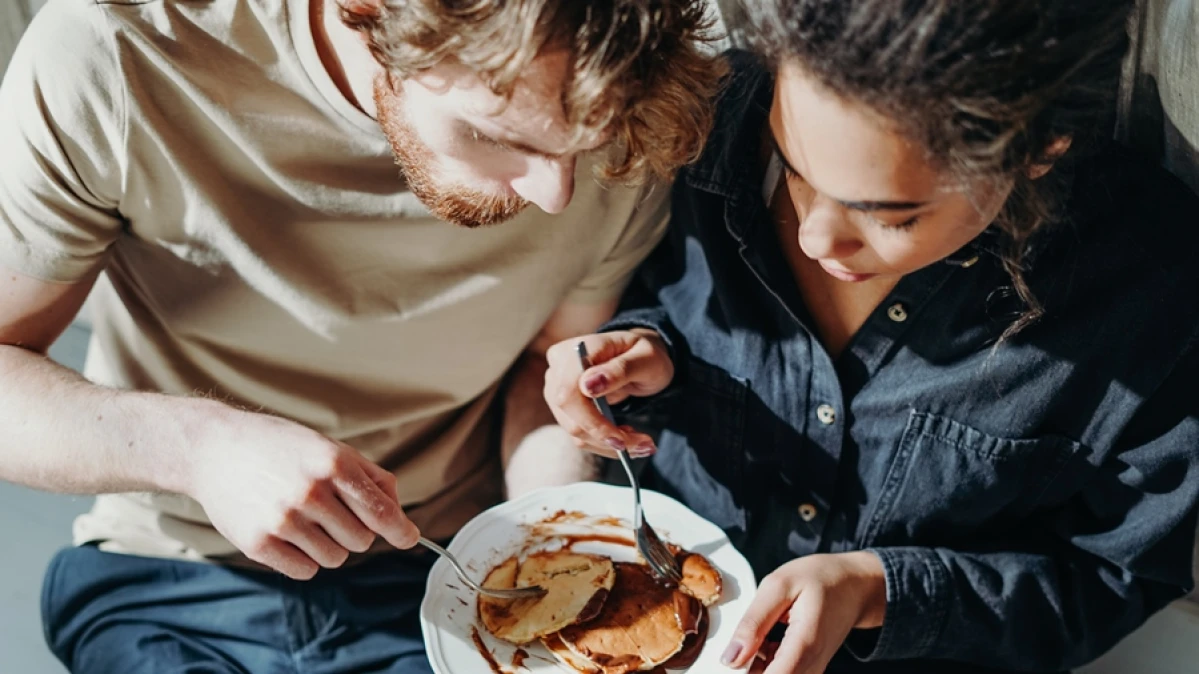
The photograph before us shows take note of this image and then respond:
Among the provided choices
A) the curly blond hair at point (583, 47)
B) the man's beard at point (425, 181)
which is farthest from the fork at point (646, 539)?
the curly blond hair at point (583, 47)

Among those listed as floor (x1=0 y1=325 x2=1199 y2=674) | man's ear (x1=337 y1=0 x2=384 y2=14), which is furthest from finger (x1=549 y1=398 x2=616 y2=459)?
floor (x1=0 y1=325 x2=1199 y2=674)

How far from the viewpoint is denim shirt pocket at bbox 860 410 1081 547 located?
114 centimetres

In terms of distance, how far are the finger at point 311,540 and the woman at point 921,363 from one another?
31cm

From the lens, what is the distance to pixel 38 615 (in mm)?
1510

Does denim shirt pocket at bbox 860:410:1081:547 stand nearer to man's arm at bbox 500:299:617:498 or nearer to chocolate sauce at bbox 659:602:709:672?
chocolate sauce at bbox 659:602:709:672

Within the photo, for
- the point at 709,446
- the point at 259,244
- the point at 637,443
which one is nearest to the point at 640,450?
the point at 637,443

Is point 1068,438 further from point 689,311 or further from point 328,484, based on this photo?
point 328,484

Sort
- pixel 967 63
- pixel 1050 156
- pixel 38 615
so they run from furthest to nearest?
pixel 38 615, pixel 1050 156, pixel 967 63

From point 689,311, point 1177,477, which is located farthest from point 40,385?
point 1177,477

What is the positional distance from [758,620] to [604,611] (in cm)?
18

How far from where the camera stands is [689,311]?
1.27 m

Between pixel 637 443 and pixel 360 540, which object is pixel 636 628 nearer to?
pixel 637 443

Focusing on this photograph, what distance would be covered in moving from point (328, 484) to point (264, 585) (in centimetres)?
40

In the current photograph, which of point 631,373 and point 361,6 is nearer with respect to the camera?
point 361,6
